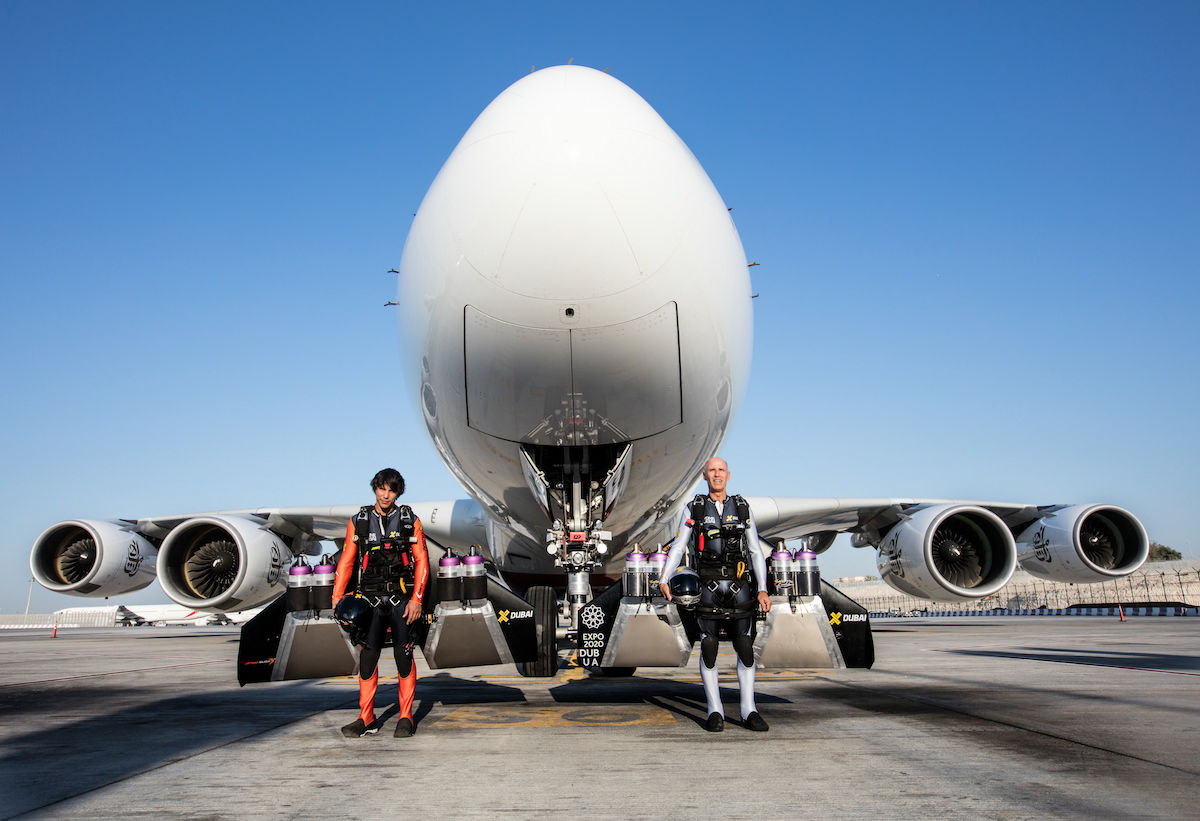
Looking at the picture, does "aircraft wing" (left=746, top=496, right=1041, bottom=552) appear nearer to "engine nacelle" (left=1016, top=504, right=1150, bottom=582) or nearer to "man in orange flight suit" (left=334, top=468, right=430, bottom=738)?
"engine nacelle" (left=1016, top=504, right=1150, bottom=582)

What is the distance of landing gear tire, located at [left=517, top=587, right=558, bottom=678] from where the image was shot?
632cm

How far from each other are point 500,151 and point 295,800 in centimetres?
435

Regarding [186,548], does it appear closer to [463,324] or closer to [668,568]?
[463,324]

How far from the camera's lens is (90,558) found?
536 inches

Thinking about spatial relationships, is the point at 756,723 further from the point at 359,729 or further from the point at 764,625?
the point at 359,729

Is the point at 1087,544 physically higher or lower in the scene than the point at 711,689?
higher

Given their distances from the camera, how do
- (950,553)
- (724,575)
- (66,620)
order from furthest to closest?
(66,620) < (950,553) < (724,575)

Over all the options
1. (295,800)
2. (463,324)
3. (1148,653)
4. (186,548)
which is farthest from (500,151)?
(1148,653)

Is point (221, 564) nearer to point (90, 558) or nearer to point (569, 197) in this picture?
point (90, 558)

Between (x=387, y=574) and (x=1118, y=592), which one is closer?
(x=387, y=574)

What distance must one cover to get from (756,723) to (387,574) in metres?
2.25

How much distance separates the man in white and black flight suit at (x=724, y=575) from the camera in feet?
14.9

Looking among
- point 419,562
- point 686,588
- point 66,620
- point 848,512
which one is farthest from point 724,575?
point 66,620

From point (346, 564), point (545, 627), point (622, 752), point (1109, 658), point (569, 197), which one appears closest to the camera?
point (622, 752)
